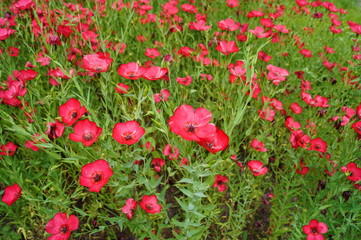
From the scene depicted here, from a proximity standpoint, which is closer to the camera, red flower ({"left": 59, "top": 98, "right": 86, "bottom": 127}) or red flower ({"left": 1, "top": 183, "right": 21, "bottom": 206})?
red flower ({"left": 59, "top": 98, "right": 86, "bottom": 127})

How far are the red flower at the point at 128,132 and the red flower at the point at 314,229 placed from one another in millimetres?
1014

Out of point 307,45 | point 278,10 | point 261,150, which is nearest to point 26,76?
point 261,150

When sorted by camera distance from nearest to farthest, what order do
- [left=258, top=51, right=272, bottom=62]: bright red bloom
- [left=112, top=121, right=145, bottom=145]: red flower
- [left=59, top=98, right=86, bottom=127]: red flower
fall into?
[left=112, top=121, right=145, bottom=145]: red flower
[left=59, top=98, right=86, bottom=127]: red flower
[left=258, top=51, right=272, bottom=62]: bright red bloom

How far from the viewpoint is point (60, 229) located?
59.4 inches

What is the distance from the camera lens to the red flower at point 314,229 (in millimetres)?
1458

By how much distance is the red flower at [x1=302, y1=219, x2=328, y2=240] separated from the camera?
1.46m

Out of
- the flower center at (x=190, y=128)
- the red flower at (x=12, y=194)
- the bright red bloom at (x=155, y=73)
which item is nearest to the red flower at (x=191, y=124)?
the flower center at (x=190, y=128)

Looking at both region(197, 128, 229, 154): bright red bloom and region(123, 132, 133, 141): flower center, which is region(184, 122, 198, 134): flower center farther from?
region(123, 132, 133, 141): flower center

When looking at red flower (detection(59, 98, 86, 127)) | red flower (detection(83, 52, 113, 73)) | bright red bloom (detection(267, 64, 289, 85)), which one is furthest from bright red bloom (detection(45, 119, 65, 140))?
bright red bloom (detection(267, 64, 289, 85))

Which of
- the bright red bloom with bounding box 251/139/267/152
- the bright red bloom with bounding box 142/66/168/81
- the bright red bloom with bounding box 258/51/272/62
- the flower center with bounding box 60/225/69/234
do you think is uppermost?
the bright red bloom with bounding box 142/66/168/81

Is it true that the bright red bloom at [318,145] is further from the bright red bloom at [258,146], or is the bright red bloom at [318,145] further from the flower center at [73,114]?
the flower center at [73,114]

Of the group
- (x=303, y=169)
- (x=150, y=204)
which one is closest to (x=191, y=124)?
(x=150, y=204)

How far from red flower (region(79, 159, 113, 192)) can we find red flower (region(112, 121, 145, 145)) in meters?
0.14

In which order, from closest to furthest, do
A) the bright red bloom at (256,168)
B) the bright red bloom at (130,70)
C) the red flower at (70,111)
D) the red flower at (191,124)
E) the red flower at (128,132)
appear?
the red flower at (191,124) < the red flower at (128,132) < the red flower at (70,111) < the bright red bloom at (130,70) < the bright red bloom at (256,168)
